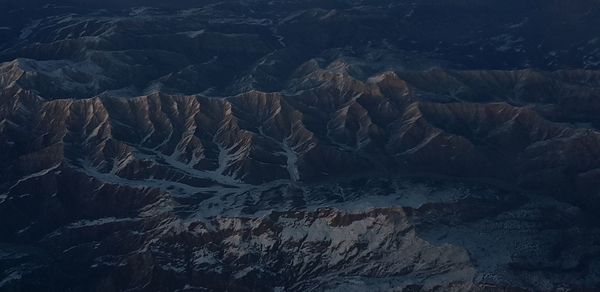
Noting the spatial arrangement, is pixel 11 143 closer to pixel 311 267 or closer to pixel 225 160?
pixel 225 160

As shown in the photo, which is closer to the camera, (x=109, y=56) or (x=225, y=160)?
(x=225, y=160)

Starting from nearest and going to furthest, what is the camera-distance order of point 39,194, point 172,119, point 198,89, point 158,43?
point 39,194 → point 172,119 → point 198,89 → point 158,43

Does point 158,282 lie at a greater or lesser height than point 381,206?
lesser

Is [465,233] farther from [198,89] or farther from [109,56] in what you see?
[109,56]

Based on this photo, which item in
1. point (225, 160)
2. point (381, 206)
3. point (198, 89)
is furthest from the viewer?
point (198, 89)

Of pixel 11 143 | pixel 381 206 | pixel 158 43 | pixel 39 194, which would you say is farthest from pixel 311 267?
pixel 158 43

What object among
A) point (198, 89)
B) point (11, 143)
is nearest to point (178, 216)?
point (11, 143)
